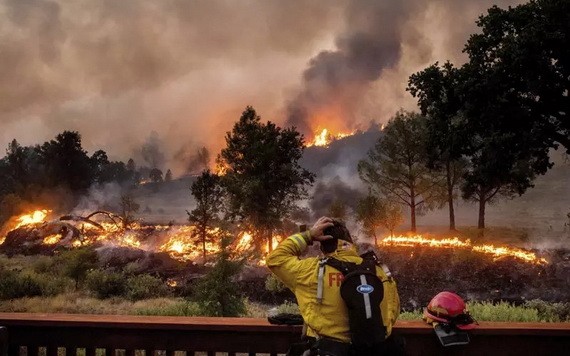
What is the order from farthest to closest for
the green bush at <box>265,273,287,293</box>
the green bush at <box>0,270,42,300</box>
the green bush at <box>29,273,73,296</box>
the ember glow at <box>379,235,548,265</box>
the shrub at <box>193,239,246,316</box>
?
1. the ember glow at <box>379,235,548,265</box>
2. the green bush at <box>265,273,287,293</box>
3. the green bush at <box>29,273,73,296</box>
4. the green bush at <box>0,270,42,300</box>
5. the shrub at <box>193,239,246,316</box>

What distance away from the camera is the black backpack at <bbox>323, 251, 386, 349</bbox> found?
3.19 metres

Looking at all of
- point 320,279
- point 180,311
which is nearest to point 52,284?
point 180,311

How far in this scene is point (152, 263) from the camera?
34.3 metres

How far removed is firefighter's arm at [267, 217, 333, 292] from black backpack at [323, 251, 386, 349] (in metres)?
0.45

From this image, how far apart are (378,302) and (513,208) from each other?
146961 mm

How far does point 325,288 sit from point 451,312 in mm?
1182

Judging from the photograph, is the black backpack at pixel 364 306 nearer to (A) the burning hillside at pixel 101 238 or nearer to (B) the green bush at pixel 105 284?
(B) the green bush at pixel 105 284

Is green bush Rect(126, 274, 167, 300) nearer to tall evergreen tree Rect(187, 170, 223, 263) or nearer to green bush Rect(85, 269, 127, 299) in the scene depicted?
green bush Rect(85, 269, 127, 299)

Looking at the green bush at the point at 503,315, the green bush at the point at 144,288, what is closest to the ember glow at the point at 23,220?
the green bush at the point at 144,288

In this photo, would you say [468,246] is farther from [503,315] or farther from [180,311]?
[180,311]

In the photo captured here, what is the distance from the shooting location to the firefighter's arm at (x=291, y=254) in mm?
3584

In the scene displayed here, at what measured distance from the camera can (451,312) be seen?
3.78 m

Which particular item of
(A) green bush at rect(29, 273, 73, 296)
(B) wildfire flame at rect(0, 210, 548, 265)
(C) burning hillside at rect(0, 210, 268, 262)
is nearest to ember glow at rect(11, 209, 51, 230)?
(B) wildfire flame at rect(0, 210, 548, 265)

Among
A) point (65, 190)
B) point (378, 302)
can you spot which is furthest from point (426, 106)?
point (65, 190)
